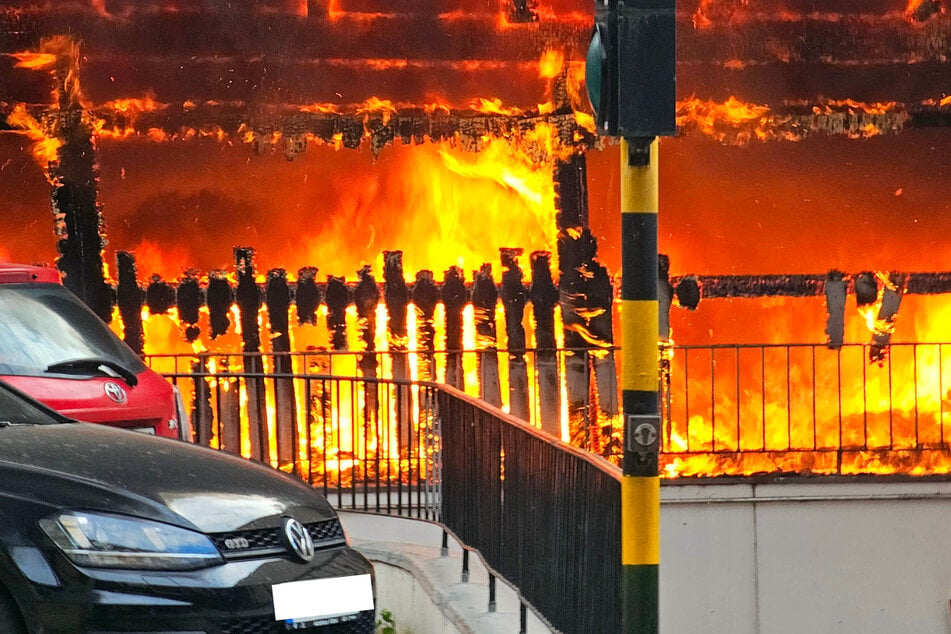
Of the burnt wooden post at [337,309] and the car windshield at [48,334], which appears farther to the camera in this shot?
the burnt wooden post at [337,309]

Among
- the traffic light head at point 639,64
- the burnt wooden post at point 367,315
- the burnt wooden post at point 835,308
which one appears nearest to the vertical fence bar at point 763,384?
the burnt wooden post at point 835,308

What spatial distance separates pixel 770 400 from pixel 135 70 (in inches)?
228

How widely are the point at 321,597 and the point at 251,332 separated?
326 inches

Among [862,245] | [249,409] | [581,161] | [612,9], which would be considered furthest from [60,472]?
[862,245]

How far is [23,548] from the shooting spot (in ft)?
18.5

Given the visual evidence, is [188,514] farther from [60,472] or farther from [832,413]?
[832,413]

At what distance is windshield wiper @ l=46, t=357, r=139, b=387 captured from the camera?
8.87 m

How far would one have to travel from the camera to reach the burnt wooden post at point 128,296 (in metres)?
14.5

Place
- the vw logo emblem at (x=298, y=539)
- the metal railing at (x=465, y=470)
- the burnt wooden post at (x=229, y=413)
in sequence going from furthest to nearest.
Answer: the burnt wooden post at (x=229, y=413) → the metal railing at (x=465, y=470) → the vw logo emblem at (x=298, y=539)

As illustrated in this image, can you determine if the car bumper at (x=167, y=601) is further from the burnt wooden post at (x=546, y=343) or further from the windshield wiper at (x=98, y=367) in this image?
the burnt wooden post at (x=546, y=343)

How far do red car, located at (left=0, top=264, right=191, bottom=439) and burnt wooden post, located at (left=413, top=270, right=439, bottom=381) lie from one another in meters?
5.18

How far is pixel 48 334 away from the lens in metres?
9.02

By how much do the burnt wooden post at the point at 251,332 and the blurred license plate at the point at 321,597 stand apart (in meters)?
7.60

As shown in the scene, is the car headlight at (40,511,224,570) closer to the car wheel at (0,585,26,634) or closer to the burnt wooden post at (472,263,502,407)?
the car wheel at (0,585,26,634)
